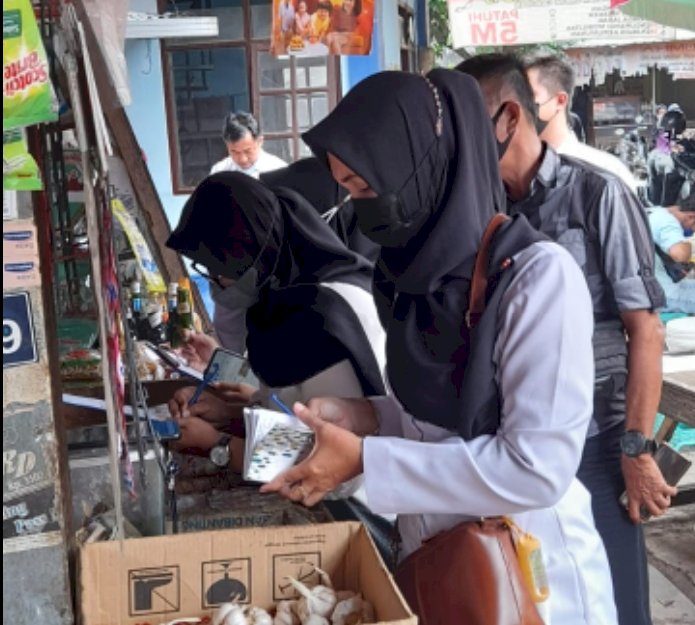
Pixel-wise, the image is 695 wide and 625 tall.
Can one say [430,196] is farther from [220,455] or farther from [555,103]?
[555,103]

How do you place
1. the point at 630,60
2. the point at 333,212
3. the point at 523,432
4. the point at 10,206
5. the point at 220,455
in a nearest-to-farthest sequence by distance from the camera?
the point at 10,206
the point at 523,432
the point at 220,455
the point at 333,212
the point at 630,60

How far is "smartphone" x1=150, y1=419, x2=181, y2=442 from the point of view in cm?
217

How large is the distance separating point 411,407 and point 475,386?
0.20 metres

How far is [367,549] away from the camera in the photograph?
1619mm

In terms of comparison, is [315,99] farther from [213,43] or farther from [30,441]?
[30,441]

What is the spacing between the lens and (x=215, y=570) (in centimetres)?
161

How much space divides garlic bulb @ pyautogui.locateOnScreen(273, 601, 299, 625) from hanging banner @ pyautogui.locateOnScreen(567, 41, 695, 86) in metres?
9.00

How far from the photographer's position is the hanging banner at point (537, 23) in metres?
7.20

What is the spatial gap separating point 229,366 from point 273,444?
1014 millimetres

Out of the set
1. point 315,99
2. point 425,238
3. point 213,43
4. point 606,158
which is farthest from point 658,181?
point 425,238

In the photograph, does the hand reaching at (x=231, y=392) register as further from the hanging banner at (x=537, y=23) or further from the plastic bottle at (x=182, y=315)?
the hanging banner at (x=537, y=23)

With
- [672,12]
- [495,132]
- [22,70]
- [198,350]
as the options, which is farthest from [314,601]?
[672,12]

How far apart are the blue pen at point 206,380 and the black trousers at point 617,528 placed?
0.94 m

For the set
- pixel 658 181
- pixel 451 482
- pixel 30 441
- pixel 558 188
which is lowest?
pixel 658 181
